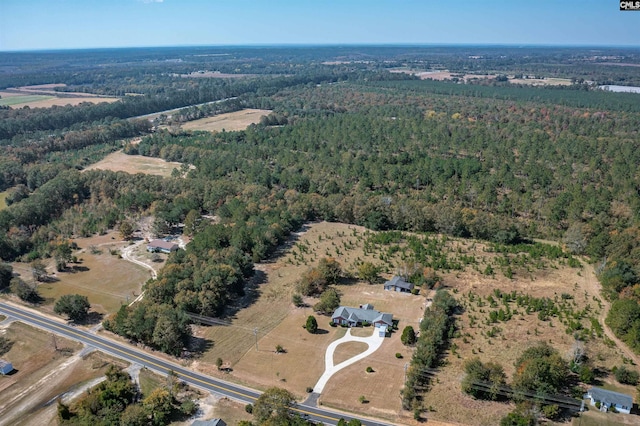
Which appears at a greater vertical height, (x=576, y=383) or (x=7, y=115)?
(x=7, y=115)

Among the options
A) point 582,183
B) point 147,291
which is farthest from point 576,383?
point 582,183

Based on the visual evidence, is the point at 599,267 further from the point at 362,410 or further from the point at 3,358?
the point at 3,358

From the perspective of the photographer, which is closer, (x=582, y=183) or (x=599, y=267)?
(x=599, y=267)

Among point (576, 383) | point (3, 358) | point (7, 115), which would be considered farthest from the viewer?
point (7, 115)

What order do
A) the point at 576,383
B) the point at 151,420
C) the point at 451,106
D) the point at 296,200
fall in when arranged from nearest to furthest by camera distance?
the point at 151,420, the point at 576,383, the point at 296,200, the point at 451,106

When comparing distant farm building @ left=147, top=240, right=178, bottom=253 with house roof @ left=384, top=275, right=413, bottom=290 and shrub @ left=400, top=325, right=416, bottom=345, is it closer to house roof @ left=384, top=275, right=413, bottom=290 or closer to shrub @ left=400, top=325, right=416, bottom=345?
house roof @ left=384, top=275, right=413, bottom=290

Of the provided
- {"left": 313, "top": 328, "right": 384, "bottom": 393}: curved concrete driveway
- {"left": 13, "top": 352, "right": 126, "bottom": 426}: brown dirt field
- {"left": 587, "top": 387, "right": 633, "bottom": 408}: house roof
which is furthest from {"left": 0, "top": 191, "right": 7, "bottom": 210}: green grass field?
{"left": 587, "top": 387, "right": 633, "bottom": 408}: house roof

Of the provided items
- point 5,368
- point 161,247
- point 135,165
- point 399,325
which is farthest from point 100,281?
point 135,165

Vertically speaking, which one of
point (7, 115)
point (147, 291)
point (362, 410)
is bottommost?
point (362, 410)
